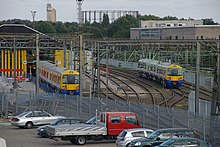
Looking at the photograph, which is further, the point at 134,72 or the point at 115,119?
the point at 134,72

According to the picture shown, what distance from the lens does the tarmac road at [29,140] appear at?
25.2 metres

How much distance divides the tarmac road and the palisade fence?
117 inches

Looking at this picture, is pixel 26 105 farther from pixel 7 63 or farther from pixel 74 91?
pixel 7 63

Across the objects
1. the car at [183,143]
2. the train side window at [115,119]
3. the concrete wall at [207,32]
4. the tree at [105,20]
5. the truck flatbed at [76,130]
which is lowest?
the truck flatbed at [76,130]

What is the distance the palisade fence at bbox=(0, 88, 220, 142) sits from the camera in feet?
76.9

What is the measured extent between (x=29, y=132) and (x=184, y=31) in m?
51.7

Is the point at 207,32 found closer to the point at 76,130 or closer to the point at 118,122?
the point at 118,122

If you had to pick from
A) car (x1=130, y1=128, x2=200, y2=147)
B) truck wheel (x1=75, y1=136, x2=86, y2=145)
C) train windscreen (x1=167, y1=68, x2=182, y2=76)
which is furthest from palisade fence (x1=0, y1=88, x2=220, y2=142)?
train windscreen (x1=167, y1=68, x2=182, y2=76)

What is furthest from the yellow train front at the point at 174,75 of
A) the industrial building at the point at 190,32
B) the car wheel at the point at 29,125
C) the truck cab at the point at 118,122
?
the truck cab at the point at 118,122

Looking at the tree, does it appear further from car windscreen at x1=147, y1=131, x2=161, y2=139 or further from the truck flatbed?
car windscreen at x1=147, y1=131, x2=161, y2=139

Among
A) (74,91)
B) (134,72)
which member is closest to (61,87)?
(74,91)

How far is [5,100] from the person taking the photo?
41.8 meters

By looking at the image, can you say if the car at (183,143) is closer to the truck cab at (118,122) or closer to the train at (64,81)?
the truck cab at (118,122)

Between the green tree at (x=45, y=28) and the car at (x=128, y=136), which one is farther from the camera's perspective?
the green tree at (x=45, y=28)
